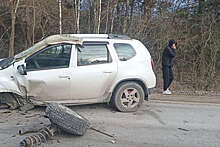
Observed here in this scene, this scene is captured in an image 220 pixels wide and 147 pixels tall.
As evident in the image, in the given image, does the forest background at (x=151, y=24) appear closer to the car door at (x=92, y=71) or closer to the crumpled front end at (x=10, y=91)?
the car door at (x=92, y=71)

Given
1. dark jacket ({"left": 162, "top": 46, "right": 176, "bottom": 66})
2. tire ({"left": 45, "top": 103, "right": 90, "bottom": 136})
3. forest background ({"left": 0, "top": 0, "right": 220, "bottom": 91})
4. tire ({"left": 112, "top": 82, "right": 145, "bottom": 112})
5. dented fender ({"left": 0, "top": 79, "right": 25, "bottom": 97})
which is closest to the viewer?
tire ({"left": 45, "top": 103, "right": 90, "bottom": 136})

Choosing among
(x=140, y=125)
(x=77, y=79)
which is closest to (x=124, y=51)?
(x=77, y=79)

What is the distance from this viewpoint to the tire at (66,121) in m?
3.00

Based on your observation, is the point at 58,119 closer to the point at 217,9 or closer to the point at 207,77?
the point at 207,77

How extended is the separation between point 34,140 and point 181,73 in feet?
Result: 26.5

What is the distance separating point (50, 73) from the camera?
3.92 metres

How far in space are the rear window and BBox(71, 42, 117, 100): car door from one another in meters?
0.24

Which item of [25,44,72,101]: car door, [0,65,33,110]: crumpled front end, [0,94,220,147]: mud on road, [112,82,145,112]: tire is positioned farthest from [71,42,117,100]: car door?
[0,65,33,110]: crumpled front end

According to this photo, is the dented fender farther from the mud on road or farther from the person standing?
the person standing

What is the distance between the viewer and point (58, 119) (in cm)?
300

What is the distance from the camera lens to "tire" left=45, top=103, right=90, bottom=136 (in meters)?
3.00

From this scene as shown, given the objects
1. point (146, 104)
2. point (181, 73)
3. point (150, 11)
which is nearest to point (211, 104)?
point (146, 104)

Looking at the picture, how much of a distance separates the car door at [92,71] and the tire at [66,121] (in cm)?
100

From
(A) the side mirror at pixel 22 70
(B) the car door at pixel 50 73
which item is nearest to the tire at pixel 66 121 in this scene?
(B) the car door at pixel 50 73
